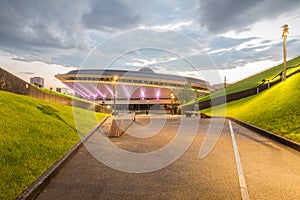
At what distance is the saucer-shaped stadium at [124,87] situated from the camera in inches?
3012

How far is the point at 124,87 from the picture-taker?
7894 cm

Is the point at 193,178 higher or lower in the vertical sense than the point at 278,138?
lower

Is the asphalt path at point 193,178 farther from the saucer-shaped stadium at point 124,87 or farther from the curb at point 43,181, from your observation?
the saucer-shaped stadium at point 124,87

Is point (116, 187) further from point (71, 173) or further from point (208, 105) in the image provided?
point (208, 105)

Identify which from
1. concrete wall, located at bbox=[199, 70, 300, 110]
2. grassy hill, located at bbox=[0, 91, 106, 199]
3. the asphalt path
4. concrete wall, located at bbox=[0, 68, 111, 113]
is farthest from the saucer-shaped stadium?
the asphalt path

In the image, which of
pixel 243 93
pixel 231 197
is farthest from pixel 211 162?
pixel 243 93

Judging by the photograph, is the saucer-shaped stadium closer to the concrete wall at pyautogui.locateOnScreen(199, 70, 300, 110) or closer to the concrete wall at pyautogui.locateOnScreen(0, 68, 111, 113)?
the concrete wall at pyautogui.locateOnScreen(199, 70, 300, 110)

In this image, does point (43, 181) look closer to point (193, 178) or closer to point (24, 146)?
point (24, 146)

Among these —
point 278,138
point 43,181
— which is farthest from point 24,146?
point 278,138

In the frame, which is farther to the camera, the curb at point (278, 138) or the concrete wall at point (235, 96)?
Result: the concrete wall at point (235, 96)

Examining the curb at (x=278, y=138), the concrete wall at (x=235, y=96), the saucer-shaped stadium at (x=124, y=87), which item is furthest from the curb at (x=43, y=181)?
the saucer-shaped stadium at (x=124, y=87)

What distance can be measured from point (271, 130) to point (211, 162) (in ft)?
20.0

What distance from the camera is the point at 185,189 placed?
426 centimetres

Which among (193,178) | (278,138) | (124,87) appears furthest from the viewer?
(124,87)
